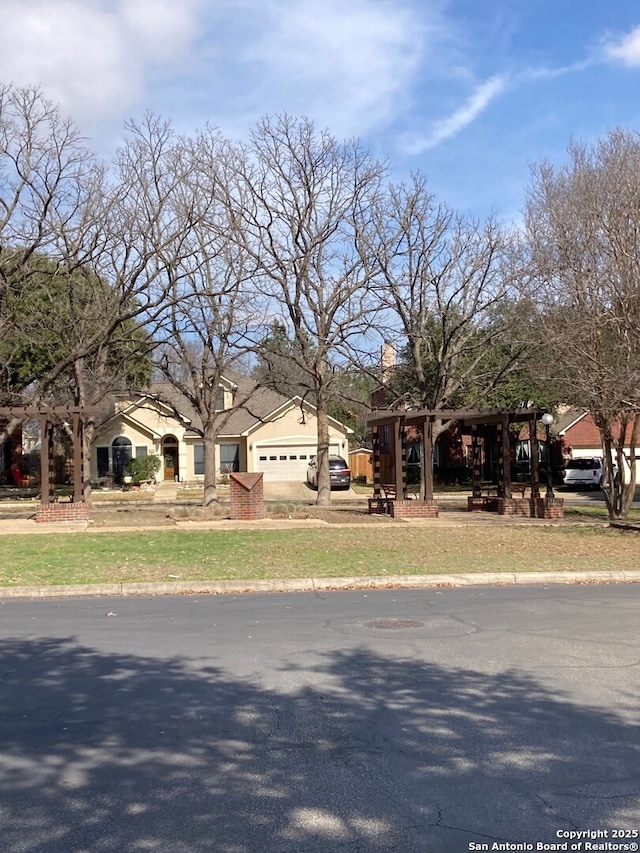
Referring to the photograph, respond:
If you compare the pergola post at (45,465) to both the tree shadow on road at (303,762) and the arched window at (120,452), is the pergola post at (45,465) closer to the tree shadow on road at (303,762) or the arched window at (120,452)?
the tree shadow on road at (303,762)

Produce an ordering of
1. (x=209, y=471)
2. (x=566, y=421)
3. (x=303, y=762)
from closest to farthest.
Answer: (x=303, y=762), (x=209, y=471), (x=566, y=421)

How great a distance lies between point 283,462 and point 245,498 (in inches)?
1016

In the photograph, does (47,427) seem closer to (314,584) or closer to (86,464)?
(86,464)

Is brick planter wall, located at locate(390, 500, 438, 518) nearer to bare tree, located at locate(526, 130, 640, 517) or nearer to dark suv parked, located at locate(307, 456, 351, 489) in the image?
bare tree, located at locate(526, 130, 640, 517)

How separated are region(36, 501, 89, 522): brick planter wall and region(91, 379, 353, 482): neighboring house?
23.7 m

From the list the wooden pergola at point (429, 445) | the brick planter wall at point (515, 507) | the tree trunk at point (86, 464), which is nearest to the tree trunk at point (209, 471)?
the tree trunk at point (86, 464)

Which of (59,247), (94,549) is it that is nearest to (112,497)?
(59,247)

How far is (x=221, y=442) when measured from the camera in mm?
51062

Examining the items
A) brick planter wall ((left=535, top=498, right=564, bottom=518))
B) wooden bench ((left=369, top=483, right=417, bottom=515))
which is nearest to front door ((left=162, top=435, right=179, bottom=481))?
wooden bench ((left=369, top=483, right=417, bottom=515))

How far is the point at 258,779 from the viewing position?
197 inches

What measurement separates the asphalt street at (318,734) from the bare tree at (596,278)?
10.9 m

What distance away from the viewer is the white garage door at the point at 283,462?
50.5m

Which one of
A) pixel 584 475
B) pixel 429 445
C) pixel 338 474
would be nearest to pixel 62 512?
pixel 429 445

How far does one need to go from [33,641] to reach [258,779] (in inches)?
191
